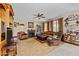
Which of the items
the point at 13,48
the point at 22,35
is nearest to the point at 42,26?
the point at 22,35

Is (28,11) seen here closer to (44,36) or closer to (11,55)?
(44,36)

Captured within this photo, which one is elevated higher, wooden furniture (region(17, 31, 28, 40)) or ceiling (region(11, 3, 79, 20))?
ceiling (region(11, 3, 79, 20))

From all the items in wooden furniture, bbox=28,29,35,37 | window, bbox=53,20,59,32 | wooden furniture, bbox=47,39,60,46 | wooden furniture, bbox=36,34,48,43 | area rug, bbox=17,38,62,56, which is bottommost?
area rug, bbox=17,38,62,56

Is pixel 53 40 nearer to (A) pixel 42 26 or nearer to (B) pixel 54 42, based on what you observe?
(B) pixel 54 42

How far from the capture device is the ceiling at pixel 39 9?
5.09 ft

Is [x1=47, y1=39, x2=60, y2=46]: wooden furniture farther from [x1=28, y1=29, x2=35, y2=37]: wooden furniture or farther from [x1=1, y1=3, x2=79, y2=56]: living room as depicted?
[x1=28, y1=29, x2=35, y2=37]: wooden furniture

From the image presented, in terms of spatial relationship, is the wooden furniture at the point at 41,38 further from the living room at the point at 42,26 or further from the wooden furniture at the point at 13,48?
the wooden furniture at the point at 13,48

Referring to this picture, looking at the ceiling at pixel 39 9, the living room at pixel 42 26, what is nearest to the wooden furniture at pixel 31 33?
the living room at pixel 42 26

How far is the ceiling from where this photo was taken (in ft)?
5.09

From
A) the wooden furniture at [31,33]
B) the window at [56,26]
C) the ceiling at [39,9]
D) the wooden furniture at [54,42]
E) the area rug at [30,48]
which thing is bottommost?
the area rug at [30,48]

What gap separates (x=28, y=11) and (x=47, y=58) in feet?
1.84

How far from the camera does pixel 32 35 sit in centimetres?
A: 159

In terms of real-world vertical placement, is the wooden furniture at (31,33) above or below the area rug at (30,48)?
above

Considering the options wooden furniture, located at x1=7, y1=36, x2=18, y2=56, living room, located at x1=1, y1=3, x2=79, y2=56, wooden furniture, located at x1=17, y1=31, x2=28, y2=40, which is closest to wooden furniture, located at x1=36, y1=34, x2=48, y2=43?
living room, located at x1=1, y1=3, x2=79, y2=56
